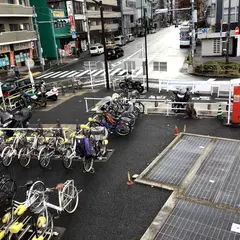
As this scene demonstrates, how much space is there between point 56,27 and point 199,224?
48.0 meters

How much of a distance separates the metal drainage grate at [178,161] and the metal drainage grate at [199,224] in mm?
1427

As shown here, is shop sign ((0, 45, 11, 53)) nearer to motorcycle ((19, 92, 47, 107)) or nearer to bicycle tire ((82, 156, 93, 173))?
motorcycle ((19, 92, 47, 107))

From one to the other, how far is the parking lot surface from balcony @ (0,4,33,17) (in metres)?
27.7

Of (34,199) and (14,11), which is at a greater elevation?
(14,11)

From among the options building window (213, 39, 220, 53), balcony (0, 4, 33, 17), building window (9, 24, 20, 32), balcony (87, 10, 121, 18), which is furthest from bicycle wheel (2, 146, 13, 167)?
balcony (87, 10, 121, 18)

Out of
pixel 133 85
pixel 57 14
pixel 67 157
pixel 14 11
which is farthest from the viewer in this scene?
pixel 57 14

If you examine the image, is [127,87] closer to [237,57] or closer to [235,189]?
[235,189]

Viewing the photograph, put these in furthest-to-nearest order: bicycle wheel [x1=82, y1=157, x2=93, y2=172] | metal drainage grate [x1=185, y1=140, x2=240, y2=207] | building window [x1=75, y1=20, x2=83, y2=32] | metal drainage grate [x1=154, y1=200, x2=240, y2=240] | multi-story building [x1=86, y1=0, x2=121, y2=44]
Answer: multi-story building [x1=86, y1=0, x2=121, y2=44], building window [x1=75, y1=20, x2=83, y2=32], bicycle wheel [x1=82, y1=157, x2=93, y2=172], metal drainage grate [x1=185, y1=140, x2=240, y2=207], metal drainage grate [x1=154, y1=200, x2=240, y2=240]

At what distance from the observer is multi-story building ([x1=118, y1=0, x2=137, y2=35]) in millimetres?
83912

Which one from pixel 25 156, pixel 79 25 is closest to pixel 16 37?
pixel 79 25

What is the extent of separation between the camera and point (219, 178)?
8859 millimetres

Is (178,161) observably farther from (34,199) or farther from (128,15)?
(128,15)

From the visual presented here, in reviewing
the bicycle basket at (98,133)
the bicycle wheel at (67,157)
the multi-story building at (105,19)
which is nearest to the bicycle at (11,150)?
the bicycle wheel at (67,157)

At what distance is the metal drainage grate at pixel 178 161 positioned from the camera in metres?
9.12
